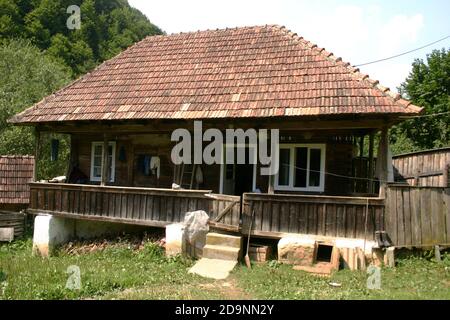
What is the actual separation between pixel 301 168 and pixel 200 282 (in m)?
4.94

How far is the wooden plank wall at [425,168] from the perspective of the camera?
12.7 meters

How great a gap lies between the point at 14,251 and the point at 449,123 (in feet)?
72.8

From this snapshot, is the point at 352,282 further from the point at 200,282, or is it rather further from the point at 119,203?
the point at 119,203

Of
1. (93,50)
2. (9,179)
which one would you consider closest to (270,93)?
(9,179)

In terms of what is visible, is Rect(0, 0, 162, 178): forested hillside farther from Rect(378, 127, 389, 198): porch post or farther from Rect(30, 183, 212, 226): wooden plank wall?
Rect(378, 127, 389, 198): porch post

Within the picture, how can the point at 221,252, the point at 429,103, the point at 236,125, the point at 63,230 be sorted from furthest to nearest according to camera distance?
1. the point at 429,103
2. the point at 63,230
3. the point at 236,125
4. the point at 221,252

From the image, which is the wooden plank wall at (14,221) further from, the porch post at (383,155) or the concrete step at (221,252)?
the porch post at (383,155)

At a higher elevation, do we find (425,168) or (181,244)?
(425,168)

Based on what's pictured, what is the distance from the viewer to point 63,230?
43.4 feet

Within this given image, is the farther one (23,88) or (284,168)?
(23,88)

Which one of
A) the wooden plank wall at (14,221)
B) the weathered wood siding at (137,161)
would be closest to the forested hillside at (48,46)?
the wooden plank wall at (14,221)

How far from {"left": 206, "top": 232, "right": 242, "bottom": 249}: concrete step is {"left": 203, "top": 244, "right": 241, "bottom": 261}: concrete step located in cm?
11

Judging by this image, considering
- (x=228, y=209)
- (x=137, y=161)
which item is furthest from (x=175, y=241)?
(x=137, y=161)

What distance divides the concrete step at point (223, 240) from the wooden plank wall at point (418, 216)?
3.43m
